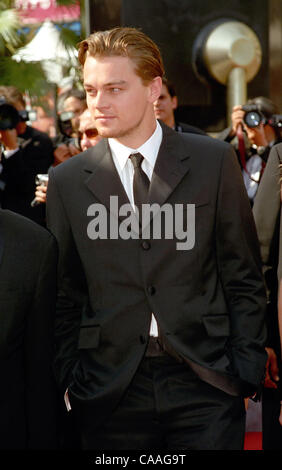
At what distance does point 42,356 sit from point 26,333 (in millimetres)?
107

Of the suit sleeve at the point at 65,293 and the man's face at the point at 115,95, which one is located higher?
the man's face at the point at 115,95

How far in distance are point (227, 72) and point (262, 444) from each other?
12.5 feet

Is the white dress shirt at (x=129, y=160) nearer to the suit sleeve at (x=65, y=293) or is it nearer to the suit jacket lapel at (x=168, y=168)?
the suit jacket lapel at (x=168, y=168)

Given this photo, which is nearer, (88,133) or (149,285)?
(149,285)

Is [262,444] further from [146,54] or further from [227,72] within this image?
[227,72]

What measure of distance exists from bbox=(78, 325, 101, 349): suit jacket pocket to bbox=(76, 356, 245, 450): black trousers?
0.18 metres

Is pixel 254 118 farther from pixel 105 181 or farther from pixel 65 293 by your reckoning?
pixel 65 293

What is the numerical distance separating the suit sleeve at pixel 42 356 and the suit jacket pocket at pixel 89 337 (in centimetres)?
28

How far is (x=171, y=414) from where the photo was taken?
2.76 metres

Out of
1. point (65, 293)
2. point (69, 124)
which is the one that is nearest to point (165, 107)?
point (69, 124)

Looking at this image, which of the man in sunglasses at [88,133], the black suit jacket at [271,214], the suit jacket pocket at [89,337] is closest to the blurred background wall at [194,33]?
the man in sunglasses at [88,133]

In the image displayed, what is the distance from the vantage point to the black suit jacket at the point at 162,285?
2.78 m

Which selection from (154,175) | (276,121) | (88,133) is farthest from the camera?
(276,121)
